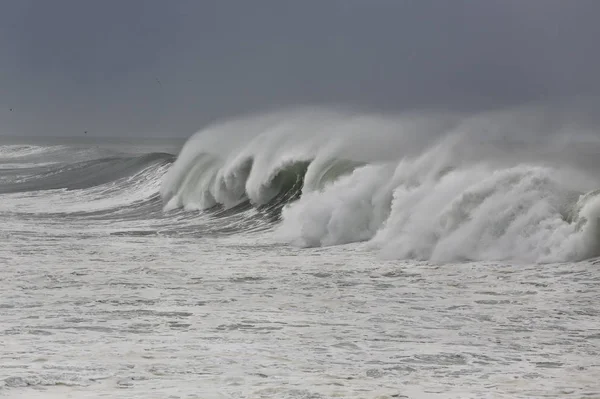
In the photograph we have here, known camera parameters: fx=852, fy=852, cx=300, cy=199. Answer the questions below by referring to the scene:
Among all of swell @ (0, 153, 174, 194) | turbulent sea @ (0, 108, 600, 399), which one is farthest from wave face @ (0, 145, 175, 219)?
turbulent sea @ (0, 108, 600, 399)

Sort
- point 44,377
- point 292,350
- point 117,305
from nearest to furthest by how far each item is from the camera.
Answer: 1. point 44,377
2. point 292,350
3. point 117,305

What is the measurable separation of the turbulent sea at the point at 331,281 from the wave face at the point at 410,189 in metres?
0.05

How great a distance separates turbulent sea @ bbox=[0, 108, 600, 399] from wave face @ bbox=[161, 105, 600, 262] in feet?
0.15

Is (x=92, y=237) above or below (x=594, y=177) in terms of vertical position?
below

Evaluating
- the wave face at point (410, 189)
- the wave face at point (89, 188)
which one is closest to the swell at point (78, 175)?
the wave face at point (89, 188)

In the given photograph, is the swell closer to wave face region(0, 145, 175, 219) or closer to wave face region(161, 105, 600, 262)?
wave face region(0, 145, 175, 219)

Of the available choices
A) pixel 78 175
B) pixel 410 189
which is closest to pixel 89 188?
pixel 78 175

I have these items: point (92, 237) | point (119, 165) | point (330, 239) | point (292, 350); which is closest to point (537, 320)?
point (292, 350)

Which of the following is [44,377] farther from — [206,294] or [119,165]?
[119,165]

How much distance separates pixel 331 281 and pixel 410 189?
4380 mm

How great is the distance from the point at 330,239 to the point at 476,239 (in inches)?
108

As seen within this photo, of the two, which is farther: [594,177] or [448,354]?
[594,177]

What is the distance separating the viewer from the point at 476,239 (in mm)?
11305

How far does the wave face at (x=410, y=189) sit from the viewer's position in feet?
36.3
